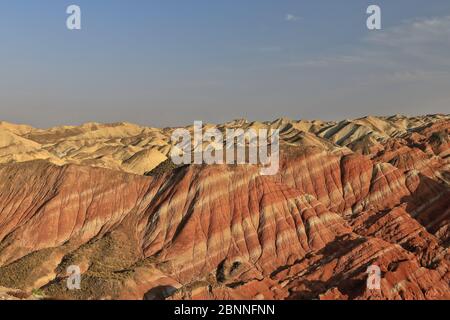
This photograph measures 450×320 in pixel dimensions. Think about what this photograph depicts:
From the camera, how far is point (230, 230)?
276 feet

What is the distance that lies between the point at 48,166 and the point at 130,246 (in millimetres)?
26220

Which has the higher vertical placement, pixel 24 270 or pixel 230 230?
pixel 230 230

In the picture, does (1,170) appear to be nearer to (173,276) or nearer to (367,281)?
(173,276)

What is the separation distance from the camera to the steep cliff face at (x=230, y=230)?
70.4m

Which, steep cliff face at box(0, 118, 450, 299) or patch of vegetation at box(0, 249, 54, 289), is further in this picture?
patch of vegetation at box(0, 249, 54, 289)

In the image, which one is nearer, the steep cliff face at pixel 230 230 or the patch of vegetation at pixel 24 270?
the steep cliff face at pixel 230 230

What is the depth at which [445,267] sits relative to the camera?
75938mm

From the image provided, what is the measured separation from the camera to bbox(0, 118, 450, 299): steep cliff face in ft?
231

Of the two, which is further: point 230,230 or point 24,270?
point 230,230

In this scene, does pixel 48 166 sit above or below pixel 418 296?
above
